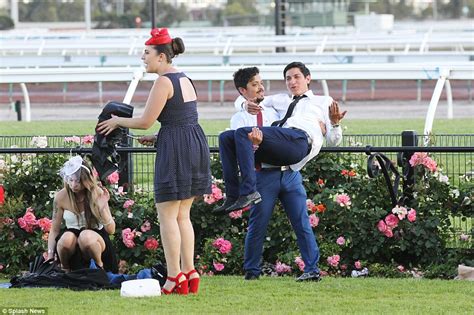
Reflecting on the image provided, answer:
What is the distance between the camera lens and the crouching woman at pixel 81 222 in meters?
9.39

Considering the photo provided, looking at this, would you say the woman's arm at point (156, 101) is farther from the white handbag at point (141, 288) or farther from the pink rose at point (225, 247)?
the pink rose at point (225, 247)

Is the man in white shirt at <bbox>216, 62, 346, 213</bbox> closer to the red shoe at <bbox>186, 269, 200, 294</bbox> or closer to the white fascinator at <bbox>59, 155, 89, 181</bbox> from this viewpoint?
the red shoe at <bbox>186, 269, 200, 294</bbox>

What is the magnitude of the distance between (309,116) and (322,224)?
1.28 metres

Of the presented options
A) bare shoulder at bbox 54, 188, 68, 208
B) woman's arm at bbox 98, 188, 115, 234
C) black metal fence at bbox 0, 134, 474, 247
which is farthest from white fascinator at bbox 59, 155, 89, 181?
black metal fence at bbox 0, 134, 474, 247

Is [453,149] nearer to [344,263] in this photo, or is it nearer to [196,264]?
[344,263]

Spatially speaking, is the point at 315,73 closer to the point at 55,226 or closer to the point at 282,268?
the point at 282,268

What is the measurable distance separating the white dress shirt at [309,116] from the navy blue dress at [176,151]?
0.81 m

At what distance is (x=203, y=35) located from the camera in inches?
1218

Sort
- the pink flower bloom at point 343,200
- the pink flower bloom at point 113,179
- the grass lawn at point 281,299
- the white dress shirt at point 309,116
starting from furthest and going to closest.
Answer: the pink flower bloom at point 113,179 → the pink flower bloom at point 343,200 → the white dress shirt at point 309,116 → the grass lawn at point 281,299

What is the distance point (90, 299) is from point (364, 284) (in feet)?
6.23

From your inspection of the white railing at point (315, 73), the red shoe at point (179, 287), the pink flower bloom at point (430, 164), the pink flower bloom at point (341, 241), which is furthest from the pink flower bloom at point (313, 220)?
the white railing at point (315, 73)

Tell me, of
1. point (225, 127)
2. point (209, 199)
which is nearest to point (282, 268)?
point (209, 199)

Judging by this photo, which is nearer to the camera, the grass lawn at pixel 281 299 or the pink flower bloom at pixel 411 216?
the grass lawn at pixel 281 299

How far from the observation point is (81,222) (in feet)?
31.4
